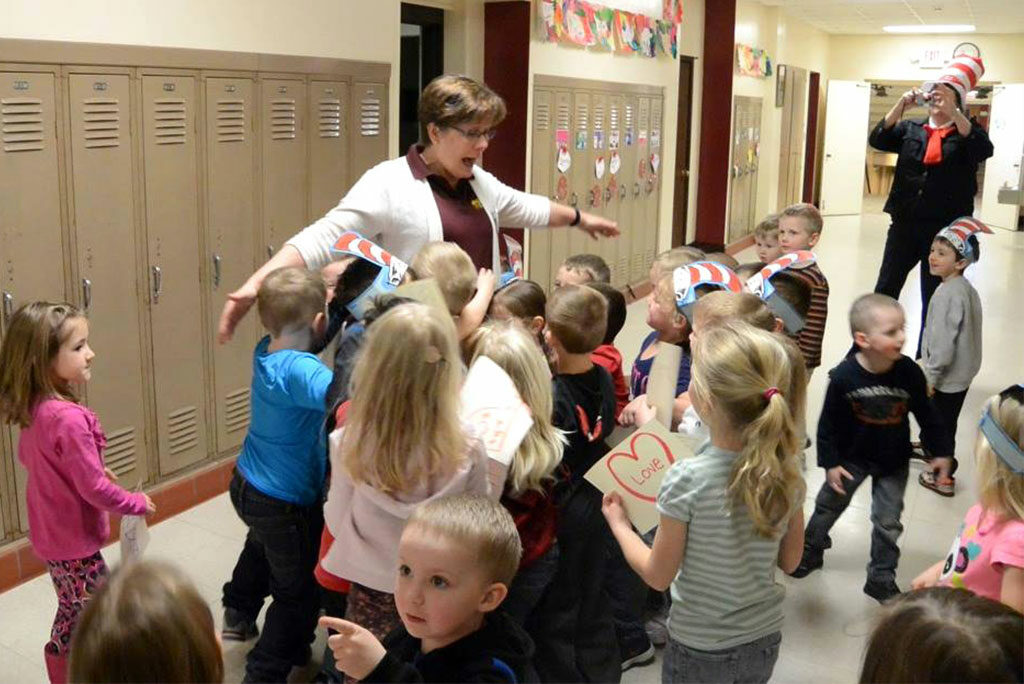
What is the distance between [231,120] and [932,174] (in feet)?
12.3

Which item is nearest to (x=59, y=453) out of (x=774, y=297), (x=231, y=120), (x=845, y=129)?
(x=231, y=120)

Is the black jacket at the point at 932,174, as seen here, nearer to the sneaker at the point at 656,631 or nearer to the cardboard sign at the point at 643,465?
the sneaker at the point at 656,631

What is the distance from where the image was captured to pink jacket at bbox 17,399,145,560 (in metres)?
2.38

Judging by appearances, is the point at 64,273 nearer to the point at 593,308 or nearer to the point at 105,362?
the point at 105,362

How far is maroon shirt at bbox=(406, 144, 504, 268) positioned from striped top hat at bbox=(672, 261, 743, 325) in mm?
587

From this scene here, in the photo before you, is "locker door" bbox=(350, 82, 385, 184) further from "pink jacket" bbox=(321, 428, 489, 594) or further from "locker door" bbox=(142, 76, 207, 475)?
"pink jacket" bbox=(321, 428, 489, 594)

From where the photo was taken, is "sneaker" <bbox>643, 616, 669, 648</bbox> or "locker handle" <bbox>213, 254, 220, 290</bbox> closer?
"sneaker" <bbox>643, 616, 669, 648</bbox>

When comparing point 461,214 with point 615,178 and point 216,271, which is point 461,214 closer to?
point 216,271

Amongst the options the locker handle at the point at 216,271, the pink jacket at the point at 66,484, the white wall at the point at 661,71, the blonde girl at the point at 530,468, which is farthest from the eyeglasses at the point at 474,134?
the white wall at the point at 661,71

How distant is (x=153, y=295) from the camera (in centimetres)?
381

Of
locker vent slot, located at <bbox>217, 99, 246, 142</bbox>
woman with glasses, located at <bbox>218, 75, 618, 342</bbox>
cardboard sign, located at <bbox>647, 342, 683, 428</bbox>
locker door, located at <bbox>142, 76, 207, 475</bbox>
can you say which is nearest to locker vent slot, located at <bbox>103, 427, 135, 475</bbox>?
locker door, located at <bbox>142, 76, 207, 475</bbox>

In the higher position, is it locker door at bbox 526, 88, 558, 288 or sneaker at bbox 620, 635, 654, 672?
locker door at bbox 526, 88, 558, 288

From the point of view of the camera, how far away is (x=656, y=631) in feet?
9.86

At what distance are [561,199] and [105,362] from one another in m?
4.14
